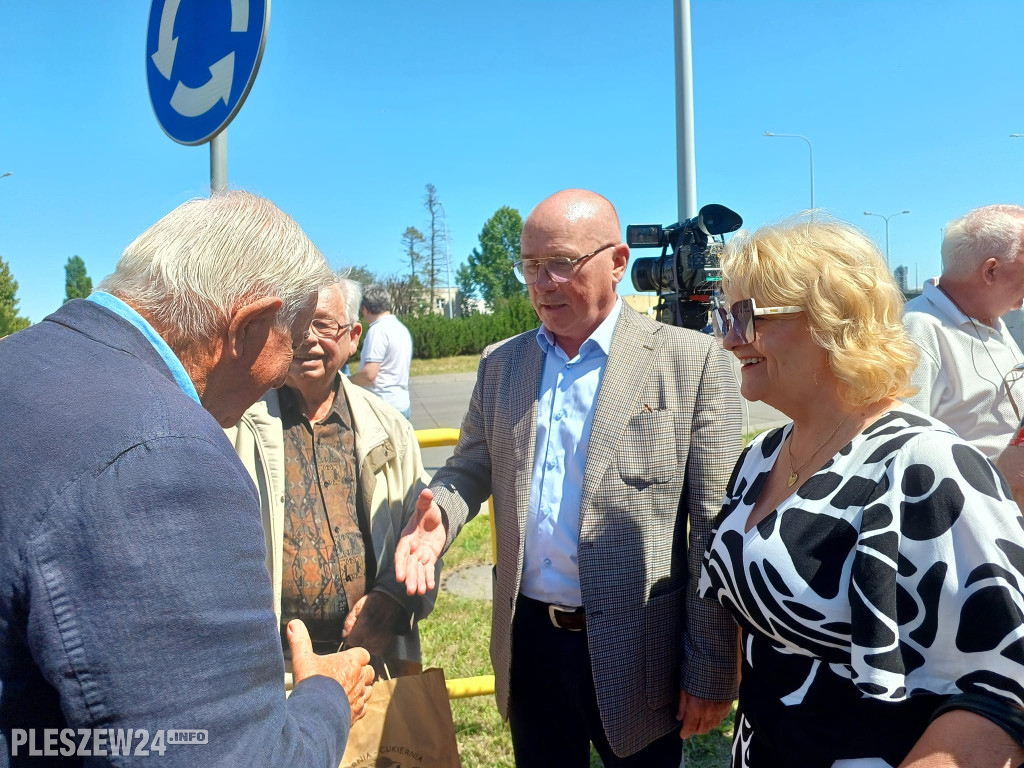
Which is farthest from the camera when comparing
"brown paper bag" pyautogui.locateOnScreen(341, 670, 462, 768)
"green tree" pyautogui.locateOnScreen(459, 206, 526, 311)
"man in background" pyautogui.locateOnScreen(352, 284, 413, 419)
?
"green tree" pyautogui.locateOnScreen(459, 206, 526, 311)

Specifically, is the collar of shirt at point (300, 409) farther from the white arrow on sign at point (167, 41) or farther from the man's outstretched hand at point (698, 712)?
the man's outstretched hand at point (698, 712)

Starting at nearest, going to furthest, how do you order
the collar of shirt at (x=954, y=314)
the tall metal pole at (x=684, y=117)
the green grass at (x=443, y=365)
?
1. the collar of shirt at (x=954, y=314)
2. the tall metal pole at (x=684, y=117)
3. the green grass at (x=443, y=365)

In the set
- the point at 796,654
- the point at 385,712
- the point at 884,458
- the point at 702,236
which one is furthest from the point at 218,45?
the point at 796,654

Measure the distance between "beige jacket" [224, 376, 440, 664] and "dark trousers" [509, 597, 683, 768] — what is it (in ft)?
1.27

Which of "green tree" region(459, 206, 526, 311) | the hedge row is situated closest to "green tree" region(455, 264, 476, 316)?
"green tree" region(459, 206, 526, 311)

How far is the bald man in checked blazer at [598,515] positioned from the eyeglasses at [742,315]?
33cm

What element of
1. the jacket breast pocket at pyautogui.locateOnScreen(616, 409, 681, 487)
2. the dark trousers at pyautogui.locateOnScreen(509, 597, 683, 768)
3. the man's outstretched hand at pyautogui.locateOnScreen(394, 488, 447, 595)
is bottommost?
the dark trousers at pyautogui.locateOnScreen(509, 597, 683, 768)

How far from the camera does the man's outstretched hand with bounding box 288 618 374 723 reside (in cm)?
166

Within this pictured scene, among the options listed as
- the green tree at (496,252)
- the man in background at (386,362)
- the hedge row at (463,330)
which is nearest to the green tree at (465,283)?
the green tree at (496,252)

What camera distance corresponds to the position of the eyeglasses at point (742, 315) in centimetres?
182

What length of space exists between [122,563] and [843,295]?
5.28 feet

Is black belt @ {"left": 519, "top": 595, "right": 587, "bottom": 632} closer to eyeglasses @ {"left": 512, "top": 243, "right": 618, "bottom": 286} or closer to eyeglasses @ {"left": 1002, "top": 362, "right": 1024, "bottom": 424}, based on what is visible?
eyeglasses @ {"left": 512, "top": 243, "right": 618, "bottom": 286}

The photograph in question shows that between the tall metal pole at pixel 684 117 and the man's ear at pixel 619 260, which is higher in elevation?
the tall metal pole at pixel 684 117

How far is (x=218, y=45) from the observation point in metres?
2.45
